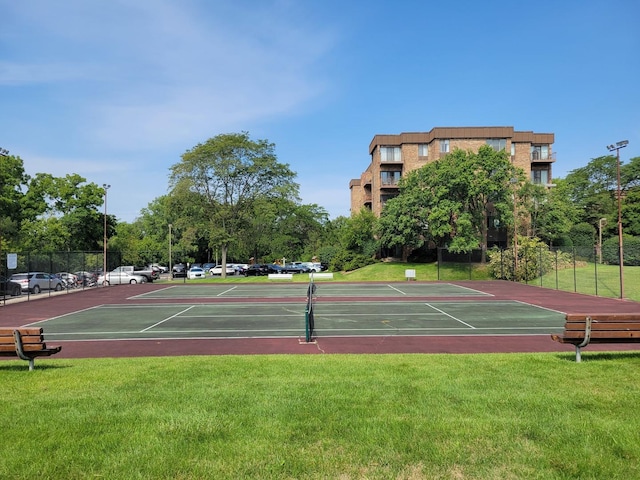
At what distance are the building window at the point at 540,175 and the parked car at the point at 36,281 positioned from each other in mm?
58765

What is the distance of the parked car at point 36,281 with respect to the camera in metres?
34.5

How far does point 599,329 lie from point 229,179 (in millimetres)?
49393

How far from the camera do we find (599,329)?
9289 mm

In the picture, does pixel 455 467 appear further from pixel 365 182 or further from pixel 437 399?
pixel 365 182

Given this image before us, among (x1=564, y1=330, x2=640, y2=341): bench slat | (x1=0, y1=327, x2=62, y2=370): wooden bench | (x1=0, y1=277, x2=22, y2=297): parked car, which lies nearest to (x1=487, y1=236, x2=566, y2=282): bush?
(x1=564, y1=330, x2=640, y2=341): bench slat

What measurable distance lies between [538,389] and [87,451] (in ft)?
19.4

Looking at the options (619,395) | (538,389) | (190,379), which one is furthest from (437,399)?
(190,379)

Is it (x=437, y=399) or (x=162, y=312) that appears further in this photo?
(x=162, y=312)

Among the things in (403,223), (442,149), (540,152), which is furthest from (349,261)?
(540,152)

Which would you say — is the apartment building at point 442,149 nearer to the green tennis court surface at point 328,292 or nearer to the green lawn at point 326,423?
the green tennis court surface at point 328,292

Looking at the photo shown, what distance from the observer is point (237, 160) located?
179 feet

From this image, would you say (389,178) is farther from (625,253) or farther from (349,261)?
(625,253)

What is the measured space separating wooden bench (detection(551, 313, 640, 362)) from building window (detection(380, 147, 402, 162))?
5373 centimetres

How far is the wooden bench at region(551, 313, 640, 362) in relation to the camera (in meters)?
9.15
